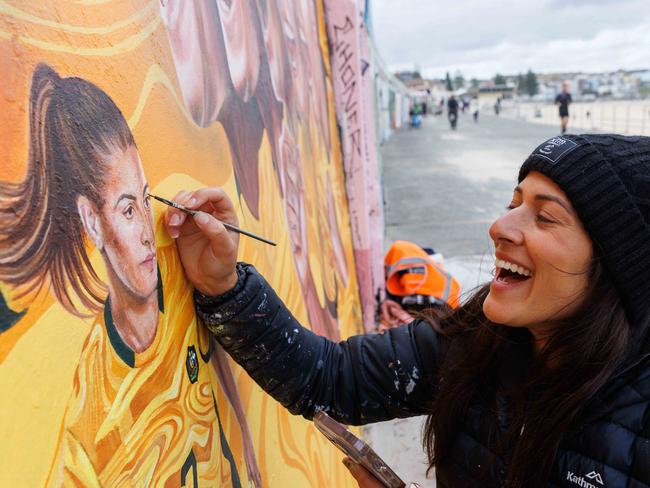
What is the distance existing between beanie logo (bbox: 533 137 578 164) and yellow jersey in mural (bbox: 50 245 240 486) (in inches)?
36.3

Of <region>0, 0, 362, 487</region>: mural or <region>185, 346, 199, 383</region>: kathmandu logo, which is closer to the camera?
<region>0, 0, 362, 487</region>: mural

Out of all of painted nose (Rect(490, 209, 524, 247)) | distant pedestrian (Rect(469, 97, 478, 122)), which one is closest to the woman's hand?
painted nose (Rect(490, 209, 524, 247))

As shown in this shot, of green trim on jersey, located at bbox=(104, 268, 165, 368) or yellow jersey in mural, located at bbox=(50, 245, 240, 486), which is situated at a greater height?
green trim on jersey, located at bbox=(104, 268, 165, 368)

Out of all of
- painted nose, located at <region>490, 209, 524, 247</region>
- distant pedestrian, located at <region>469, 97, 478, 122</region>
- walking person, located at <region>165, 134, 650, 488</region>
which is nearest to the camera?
walking person, located at <region>165, 134, 650, 488</region>

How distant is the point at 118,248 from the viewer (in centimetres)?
106

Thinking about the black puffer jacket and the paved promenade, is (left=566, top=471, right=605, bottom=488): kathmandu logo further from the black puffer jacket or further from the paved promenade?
the paved promenade

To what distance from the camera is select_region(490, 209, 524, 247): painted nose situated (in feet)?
4.66

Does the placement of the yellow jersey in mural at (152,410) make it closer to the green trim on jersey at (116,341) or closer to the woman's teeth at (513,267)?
the green trim on jersey at (116,341)

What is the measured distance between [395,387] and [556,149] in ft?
2.68

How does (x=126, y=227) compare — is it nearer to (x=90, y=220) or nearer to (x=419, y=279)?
(x=90, y=220)

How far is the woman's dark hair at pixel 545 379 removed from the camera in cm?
131

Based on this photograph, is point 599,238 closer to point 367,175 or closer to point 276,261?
point 276,261

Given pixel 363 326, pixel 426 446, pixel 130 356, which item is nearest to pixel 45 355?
pixel 130 356

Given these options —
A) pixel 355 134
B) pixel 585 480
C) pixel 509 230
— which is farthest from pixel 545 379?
pixel 355 134
